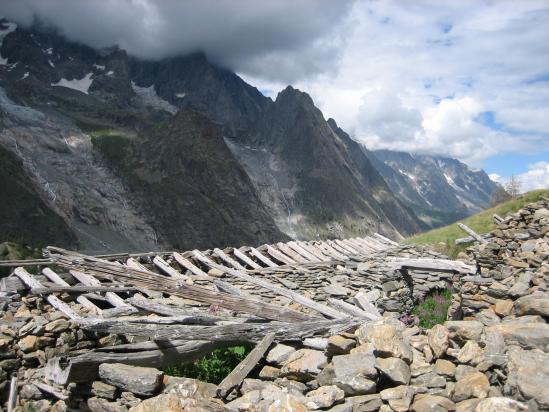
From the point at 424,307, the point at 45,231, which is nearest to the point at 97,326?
the point at 424,307

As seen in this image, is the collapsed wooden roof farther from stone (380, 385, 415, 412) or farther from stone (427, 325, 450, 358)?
stone (380, 385, 415, 412)

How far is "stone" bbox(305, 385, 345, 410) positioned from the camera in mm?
5555

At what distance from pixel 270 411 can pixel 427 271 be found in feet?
38.1

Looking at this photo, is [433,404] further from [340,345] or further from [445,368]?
[340,345]

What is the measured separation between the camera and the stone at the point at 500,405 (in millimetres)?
4488

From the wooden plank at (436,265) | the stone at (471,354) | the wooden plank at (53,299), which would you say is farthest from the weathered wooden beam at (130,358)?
the wooden plank at (436,265)

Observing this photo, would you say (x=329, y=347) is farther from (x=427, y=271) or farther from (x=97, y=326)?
(x=427, y=271)

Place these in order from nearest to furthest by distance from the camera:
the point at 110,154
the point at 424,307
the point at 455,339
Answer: the point at 455,339 < the point at 424,307 < the point at 110,154

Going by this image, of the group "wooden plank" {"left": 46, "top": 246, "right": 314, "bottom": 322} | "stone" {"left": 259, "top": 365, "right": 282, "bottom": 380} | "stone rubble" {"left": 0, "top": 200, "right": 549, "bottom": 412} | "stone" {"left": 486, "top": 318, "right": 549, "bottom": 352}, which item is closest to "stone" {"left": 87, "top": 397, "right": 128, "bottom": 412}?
"stone rubble" {"left": 0, "top": 200, "right": 549, "bottom": 412}

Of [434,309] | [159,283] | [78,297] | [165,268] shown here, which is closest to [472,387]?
[159,283]

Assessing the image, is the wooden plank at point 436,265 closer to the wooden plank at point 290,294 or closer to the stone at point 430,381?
the wooden plank at point 290,294

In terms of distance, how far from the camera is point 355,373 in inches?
225

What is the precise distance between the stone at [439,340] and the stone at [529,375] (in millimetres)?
813

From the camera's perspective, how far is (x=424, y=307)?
47.1 feet
